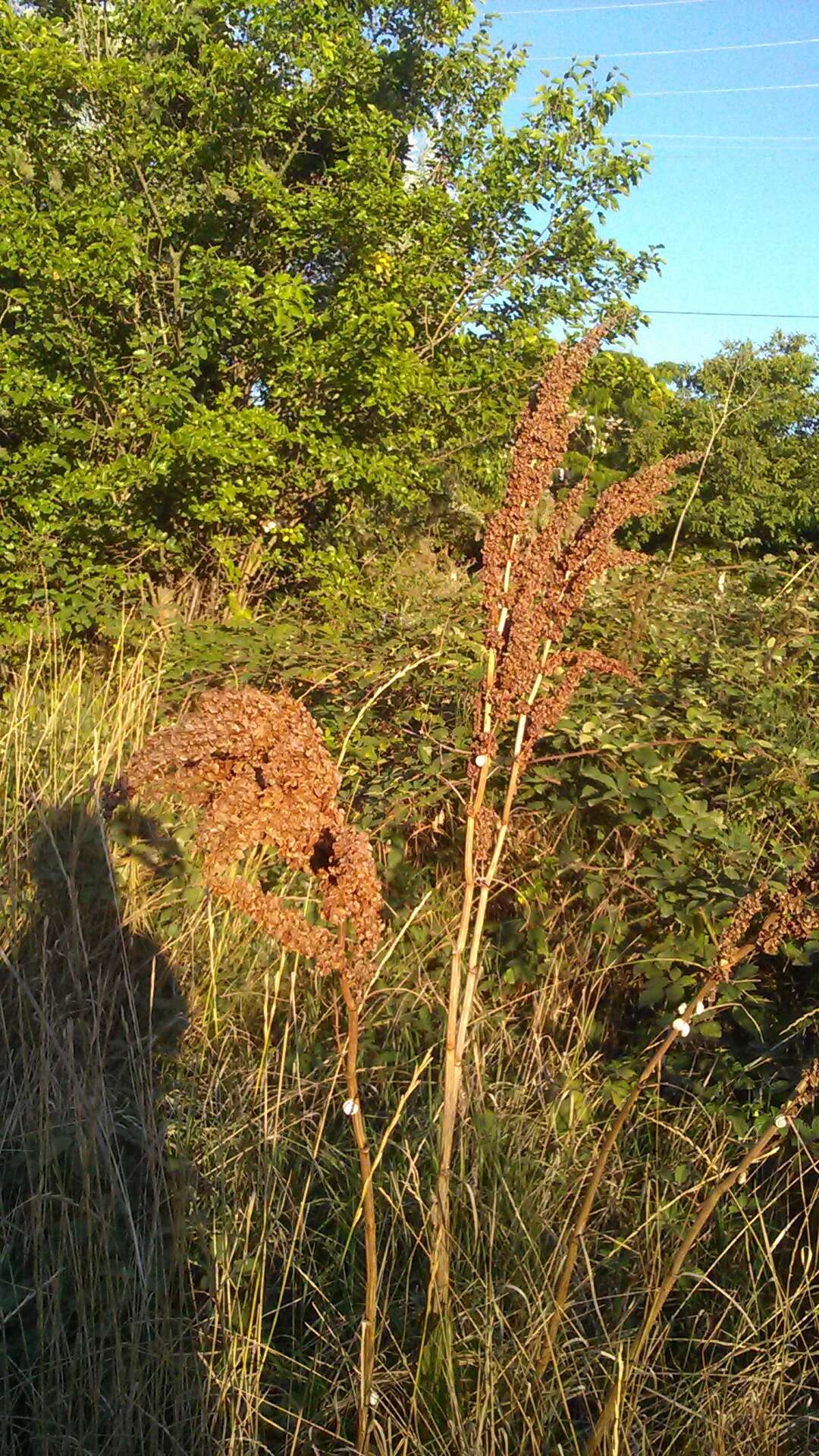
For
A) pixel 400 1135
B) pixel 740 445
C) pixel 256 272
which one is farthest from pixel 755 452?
pixel 400 1135

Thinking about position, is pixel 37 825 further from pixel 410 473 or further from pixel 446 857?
pixel 410 473

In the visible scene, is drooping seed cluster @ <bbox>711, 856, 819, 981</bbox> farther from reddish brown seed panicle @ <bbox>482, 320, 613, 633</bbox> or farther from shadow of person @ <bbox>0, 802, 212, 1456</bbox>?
shadow of person @ <bbox>0, 802, 212, 1456</bbox>

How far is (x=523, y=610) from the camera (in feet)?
7.49

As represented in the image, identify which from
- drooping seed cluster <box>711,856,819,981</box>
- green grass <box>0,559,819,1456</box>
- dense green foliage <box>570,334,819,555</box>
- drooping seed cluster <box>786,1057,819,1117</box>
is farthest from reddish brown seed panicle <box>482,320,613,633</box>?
dense green foliage <box>570,334,819,555</box>

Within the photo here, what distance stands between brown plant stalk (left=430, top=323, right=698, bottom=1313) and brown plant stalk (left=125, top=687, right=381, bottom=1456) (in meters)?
0.30

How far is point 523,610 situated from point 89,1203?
55.5 inches

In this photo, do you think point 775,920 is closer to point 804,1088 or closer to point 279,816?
point 804,1088

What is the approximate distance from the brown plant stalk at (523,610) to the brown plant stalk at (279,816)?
0.98ft

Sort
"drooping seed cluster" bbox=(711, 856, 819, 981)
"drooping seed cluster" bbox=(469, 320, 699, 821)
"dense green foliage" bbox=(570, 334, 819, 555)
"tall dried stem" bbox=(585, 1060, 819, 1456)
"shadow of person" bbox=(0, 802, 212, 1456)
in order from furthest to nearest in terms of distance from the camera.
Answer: "dense green foliage" bbox=(570, 334, 819, 555)
"shadow of person" bbox=(0, 802, 212, 1456)
"drooping seed cluster" bbox=(469, 320, 699, 821)
"drooping seed cluster" bbox=(711, 856, 819, 981)
"tall dried stem" bbox=(585, 1060, 819, 1456)

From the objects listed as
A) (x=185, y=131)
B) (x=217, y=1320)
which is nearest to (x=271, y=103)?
(x=185, y=131)

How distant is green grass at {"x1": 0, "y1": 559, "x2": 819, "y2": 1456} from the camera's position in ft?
7.80

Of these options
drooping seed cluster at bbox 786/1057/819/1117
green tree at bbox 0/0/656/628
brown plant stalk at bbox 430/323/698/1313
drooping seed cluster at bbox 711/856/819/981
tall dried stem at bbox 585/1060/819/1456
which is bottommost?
tall dried stem at bbox 585/1060/819/1456

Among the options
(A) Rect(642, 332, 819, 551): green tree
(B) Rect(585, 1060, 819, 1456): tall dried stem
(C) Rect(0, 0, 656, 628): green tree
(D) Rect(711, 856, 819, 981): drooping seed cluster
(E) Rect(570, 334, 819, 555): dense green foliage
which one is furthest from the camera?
(A) Rect(642, 332, 819, 551): green tree

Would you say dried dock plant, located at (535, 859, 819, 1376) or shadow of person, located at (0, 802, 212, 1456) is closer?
dried dock plant, located at (535, 859, 819, 1376)
